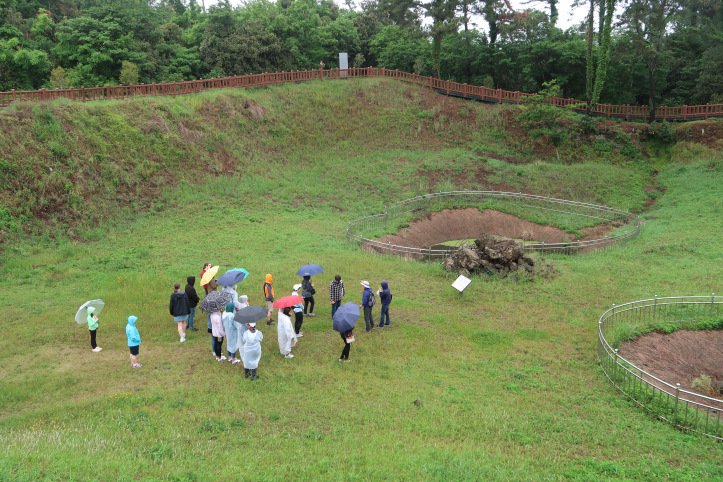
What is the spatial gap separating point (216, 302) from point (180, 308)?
156 cm

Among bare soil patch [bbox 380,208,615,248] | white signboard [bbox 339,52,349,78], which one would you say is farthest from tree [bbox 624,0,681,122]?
white signboard [bbox 339,52,349,78]

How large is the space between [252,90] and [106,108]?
40.6ft

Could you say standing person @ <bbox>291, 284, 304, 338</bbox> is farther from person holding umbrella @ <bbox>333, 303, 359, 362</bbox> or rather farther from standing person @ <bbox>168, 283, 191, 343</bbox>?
standing person @ <bbox>168, 283, 191, 343</bbox>

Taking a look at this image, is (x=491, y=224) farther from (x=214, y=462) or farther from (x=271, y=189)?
(x=214, y=462)

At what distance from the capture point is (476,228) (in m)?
32.3

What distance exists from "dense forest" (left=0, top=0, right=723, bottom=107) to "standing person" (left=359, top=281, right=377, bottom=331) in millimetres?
31011

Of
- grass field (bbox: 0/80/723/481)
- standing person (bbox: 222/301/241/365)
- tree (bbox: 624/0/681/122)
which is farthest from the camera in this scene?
tree (bbox: 624/0/681/122)

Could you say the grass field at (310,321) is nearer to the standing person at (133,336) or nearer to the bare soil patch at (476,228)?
the standing person at (133,336)

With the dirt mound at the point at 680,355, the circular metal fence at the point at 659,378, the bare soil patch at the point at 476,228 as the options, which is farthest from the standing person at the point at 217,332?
the bare soil patch at the point at 476,228

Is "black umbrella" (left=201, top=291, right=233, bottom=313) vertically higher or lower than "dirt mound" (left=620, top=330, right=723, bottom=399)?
higher

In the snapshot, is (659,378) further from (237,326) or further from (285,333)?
(237,326)

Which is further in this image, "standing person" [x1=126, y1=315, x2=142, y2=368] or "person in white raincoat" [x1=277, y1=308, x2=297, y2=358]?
"person in white raincoat" [x1=277, y1=308, x2=297, y2=358]

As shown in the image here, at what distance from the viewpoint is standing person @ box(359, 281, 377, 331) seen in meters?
16.3

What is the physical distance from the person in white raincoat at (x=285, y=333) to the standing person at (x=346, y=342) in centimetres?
134
